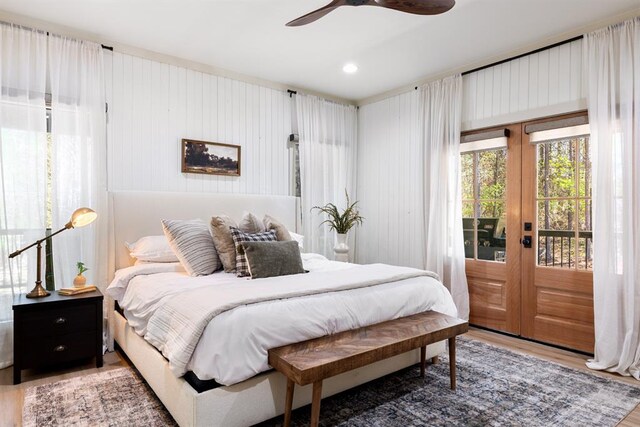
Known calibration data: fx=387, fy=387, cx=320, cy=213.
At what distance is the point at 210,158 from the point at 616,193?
11.8 ft

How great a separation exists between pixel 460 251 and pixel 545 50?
2.00 metres

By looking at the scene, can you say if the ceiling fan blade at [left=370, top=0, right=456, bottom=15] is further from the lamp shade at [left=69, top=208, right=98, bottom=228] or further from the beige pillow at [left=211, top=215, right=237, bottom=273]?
the lamp shade at [left=69, top=208, right=98, bottom=228]

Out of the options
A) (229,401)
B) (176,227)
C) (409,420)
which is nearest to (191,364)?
(229,401)

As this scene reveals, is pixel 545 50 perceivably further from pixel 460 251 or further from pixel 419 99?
pixel 460 251

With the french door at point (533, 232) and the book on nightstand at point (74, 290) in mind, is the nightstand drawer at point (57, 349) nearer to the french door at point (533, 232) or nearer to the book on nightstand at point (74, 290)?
the book on nightstand at point (74, 290)

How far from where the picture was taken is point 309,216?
4.79m

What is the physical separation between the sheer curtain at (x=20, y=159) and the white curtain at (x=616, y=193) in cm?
439

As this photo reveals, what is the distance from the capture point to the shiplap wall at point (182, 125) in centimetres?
356

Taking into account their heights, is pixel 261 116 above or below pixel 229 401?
above

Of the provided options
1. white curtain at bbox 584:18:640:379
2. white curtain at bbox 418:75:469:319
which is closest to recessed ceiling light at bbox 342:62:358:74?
white curtain at bbox 418:75:469:319

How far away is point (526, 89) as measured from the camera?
361 cm

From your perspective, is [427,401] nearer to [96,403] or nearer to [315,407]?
[315,407]

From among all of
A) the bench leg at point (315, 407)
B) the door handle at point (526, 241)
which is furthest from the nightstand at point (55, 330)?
the door handle at point (526, 241)

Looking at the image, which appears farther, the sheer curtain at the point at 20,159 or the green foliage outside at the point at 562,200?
the green foliage outside at the point at 562,200
